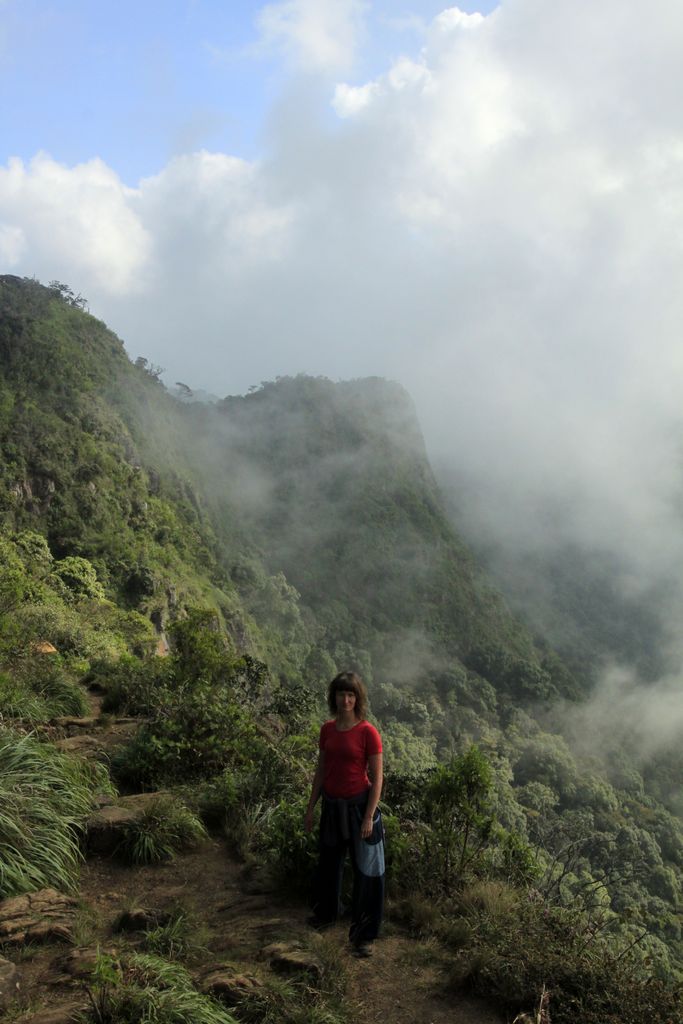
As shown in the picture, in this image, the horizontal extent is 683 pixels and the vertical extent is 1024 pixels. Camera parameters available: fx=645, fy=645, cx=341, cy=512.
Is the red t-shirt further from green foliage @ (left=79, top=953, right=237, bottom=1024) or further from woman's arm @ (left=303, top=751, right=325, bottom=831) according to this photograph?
green foliage @ (left=79, top=953, right=237, bottom=1024)

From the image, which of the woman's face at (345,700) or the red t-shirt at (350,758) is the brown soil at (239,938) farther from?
the woman's face at (345,700)

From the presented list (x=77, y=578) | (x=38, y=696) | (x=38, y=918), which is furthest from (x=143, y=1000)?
(x=77, y=578)

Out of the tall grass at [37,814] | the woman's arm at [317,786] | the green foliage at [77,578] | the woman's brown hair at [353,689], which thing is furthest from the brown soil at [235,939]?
the green foliage at [77,578]

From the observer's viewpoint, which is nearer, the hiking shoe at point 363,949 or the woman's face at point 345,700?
the hiking shoe at point 363,949

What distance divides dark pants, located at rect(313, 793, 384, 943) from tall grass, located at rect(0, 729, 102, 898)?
69.8 inches

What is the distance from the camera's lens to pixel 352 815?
4.22 m

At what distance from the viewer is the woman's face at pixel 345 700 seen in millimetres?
4238

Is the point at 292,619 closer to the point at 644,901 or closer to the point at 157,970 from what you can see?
the point at 644,901

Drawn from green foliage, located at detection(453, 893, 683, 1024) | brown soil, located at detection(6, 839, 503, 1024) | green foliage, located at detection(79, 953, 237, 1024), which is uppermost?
green foliage, located at detection(453, 893, 683, 1024)

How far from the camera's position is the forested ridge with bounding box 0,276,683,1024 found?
4.64 m

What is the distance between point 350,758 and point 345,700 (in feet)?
1.27

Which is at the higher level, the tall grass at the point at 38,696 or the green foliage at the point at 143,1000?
the tall grass at the point at 38,696

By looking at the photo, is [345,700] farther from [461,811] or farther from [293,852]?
[461,811]

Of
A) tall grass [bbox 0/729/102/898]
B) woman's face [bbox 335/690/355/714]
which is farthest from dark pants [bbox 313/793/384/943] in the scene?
tall grass [bbox 0/729/102/898]
